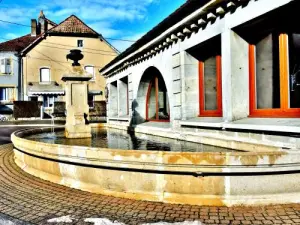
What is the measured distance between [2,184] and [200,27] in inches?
231

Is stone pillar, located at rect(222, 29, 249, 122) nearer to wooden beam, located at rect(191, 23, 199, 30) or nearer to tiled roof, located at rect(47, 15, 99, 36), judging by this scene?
wooden beam, located at rect(191, 23, 199, 30)

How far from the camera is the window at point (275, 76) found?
5969 mm

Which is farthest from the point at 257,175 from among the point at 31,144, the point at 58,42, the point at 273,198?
the point at 58,42

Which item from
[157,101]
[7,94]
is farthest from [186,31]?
[7,94]

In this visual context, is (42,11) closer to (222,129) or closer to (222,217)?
(222,129)

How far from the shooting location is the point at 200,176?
454cm

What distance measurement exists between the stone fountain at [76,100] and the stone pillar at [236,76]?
176 inches

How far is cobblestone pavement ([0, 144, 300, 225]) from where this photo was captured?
13.0 feet

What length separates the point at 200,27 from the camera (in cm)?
795

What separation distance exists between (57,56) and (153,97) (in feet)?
88.9

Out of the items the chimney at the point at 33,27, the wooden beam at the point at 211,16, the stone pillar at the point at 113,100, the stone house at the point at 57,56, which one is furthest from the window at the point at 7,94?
the wooden beam at the point at 211,16

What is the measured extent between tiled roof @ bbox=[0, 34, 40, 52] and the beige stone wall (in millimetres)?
2583

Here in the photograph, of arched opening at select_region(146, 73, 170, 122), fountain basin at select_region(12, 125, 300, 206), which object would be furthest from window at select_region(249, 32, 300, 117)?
arched opening at select_region(146, 73, 170, 122)

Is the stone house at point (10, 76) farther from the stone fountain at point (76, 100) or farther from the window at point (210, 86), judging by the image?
the window at point (210, 86)
